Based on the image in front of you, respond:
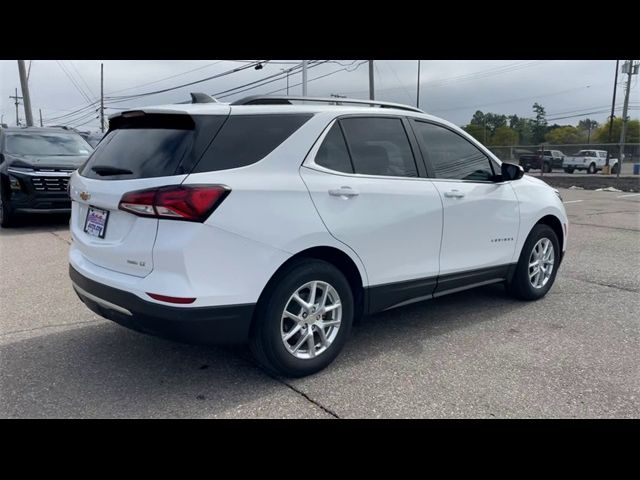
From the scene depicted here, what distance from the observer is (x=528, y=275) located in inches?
199

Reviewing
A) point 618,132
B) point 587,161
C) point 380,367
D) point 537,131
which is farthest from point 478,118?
point 380,367

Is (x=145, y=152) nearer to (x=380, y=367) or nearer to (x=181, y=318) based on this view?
(x=181, y=318)

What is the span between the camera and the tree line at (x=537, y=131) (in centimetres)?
6712

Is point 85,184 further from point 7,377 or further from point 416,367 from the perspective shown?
point 416,367

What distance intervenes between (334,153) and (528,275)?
8.63 ft

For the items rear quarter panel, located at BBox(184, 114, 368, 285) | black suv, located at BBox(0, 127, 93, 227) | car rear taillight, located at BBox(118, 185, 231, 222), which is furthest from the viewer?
black suv, located at BBox(0, 127, 93, 227)

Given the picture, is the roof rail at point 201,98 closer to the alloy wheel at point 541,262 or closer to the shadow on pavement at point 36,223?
the alloy wheel at point 541,262

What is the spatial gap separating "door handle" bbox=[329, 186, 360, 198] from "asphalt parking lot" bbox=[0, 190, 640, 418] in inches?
47.8

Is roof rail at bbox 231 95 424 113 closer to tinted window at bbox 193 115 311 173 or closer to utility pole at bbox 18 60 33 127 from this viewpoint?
tinted window at bbox 193 115 311 173

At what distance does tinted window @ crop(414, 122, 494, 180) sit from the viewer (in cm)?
425

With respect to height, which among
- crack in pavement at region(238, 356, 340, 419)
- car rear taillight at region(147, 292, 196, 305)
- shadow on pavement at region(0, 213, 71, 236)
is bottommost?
crack in pavement at region(238, 356, 340, 419)

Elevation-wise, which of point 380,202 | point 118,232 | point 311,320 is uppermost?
point 380,202

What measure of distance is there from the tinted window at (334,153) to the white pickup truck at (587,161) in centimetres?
3943

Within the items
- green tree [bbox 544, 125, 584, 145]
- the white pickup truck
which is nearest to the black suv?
the white pickup truck
